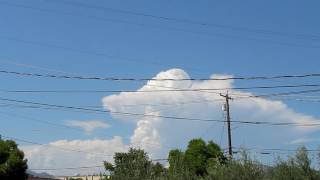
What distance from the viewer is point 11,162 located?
183 feet

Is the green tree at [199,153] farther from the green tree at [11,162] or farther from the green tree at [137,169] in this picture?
the green tree at [137,169]

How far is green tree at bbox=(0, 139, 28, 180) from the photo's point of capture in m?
55.5

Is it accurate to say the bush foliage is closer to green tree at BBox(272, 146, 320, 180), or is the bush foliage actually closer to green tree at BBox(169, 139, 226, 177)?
green tree at BBox(272, 146, 320, 180)

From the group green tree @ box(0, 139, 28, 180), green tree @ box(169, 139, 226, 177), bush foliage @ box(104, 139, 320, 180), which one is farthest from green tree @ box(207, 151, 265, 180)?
green tree @ box(0, 139, 28, 180)

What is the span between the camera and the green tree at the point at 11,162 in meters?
55.5

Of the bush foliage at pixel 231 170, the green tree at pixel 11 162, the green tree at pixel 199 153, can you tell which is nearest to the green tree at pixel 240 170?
the bush foliage at pixel 231 170

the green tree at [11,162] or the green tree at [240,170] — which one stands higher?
the green tree at [11,162]

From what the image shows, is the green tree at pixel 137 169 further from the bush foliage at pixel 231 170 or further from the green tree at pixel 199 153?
the green tree at pixel 199 153

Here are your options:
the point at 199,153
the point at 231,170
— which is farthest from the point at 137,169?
the point at 199,153

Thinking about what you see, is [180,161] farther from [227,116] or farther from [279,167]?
[227,116]

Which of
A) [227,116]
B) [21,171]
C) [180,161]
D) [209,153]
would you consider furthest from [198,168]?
[180,161]

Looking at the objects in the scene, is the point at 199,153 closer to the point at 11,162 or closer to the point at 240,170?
the point at 11,162

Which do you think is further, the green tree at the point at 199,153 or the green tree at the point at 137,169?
the green tree at the point at 199,153

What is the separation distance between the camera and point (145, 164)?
2997 centimetres
